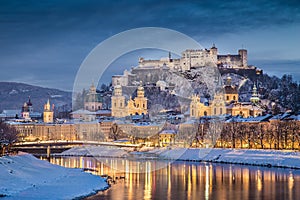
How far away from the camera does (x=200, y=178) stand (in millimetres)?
39875

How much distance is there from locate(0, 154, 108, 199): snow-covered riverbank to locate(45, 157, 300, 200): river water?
3.76 feet

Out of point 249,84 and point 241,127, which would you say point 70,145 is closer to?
point 241,127

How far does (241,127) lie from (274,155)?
1759cm

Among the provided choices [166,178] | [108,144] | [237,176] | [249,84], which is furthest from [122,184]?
[249,84]

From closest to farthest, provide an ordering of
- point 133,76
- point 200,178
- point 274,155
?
point 200,178 < point 274,155 < point 133,76

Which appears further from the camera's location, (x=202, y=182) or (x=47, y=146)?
(x=47, y=146)

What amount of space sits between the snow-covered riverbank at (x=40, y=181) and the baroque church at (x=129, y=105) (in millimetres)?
70155

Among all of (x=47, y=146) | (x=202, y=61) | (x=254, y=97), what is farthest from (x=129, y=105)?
(x=47, y=146)

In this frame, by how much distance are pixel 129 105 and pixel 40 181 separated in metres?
78.1

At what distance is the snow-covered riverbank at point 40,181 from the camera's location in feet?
96.0

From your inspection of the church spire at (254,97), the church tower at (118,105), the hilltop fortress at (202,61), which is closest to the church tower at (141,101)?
the church tower at (118,105)

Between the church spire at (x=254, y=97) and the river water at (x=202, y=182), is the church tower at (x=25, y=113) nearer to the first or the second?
the church spire at (x=254, y=97)

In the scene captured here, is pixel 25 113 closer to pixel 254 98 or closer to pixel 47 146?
pixel 254 98

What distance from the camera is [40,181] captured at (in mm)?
33312
